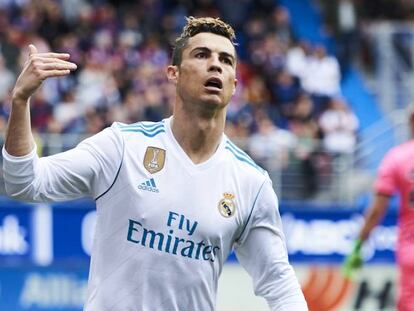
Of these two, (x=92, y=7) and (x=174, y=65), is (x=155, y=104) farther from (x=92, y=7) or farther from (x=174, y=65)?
(x=174, y=65)

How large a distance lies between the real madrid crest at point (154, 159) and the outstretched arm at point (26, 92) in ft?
2.57

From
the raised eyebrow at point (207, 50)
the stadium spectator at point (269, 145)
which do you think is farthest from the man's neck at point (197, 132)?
the stadium spectator at point (269, 145)

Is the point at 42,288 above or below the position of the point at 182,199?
below

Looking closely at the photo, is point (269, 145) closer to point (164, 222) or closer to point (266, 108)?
point (266, 108)

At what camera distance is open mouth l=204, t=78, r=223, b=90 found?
5.48 meters

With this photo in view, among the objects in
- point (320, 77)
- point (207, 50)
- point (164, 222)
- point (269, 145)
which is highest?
point (320, 77)

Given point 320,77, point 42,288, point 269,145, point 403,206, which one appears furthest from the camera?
point 320,77

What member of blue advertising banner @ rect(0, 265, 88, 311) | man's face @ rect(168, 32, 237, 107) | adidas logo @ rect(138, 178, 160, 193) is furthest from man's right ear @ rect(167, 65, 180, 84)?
blue advertising banner @ rect(0, 265, 88, 311)

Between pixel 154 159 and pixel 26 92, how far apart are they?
0.92 meters

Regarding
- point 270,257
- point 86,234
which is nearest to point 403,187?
point 270,257

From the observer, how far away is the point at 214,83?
5496 mm

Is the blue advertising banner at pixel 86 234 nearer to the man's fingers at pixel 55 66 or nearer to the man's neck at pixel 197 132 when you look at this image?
Result: the man's neck at pixel 197 132

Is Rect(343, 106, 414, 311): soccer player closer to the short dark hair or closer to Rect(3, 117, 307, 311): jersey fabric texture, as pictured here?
Rect(3, 117, 307, 311): jersey fabric texture

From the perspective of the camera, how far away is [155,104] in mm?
15672
